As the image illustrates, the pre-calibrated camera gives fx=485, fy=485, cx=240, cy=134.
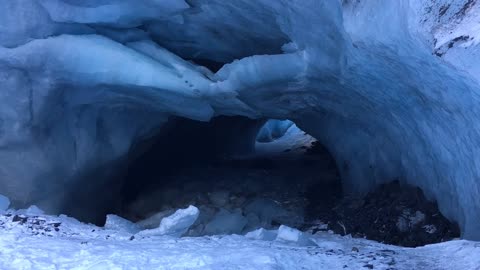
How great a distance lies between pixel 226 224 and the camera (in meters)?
4.11

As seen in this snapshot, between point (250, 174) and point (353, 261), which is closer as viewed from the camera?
point (353, 261)

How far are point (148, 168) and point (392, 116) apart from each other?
3.71 meters

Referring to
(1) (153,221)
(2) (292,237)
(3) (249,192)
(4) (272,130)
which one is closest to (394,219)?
(2) (292,237)

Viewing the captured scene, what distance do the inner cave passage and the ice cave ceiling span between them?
0.28 m

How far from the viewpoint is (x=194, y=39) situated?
4.13 metres

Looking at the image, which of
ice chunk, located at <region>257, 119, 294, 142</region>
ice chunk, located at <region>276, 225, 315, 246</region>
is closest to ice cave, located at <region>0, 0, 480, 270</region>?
ice chunk, located at <region>276, 225, 315, 246</region>

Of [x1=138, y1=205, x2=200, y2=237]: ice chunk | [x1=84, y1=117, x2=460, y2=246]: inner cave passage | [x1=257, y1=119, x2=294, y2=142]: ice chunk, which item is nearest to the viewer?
[x1=138, y1=205, x2=200, y2=237]: ice chunk

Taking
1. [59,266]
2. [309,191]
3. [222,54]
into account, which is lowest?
[59,266]

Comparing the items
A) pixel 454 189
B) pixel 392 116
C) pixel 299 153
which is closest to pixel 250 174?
pixel 299 153

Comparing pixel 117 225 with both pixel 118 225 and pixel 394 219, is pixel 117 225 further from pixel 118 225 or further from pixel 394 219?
pixel 394 219

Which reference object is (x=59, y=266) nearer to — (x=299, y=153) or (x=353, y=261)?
(x=353, y=261)

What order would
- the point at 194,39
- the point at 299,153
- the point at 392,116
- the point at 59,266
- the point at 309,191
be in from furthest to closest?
the point at 299,153
the point at 309,191
the point at 194,39
the point at 392,116
the point at 59,266

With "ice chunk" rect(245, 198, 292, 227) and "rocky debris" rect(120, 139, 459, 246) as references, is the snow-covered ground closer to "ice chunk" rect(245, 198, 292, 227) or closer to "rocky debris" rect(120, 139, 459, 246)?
"rocky debris" rect(120, 139, 459, 246)

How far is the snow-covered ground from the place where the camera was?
2.12 meters
